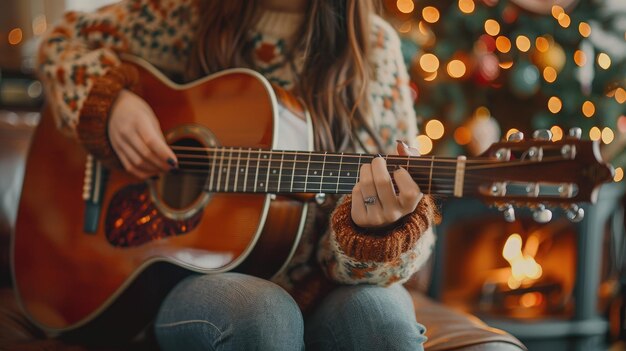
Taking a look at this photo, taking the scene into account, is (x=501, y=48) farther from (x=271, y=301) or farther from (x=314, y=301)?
(x=271, y=301)

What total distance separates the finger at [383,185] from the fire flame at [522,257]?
1.68m

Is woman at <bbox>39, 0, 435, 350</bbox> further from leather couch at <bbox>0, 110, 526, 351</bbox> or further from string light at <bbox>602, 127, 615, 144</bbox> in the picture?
string light at <bbox>602, 127, 615, 144</bbox>

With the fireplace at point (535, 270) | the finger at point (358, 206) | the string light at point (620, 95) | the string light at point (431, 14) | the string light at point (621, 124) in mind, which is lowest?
the fireplace at point (535, 270)

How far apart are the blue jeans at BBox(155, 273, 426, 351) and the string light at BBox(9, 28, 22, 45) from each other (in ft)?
5.82

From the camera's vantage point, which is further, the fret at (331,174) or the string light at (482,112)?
the string light at (482,112)

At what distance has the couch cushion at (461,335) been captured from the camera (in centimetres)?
100

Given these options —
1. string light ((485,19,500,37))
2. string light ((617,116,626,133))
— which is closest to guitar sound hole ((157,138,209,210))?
string light ((485,19,500,37))

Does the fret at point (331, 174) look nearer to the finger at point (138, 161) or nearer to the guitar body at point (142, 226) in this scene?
the guitar body at point (142, 226)

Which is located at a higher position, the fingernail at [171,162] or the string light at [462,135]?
the string light at [462,135]

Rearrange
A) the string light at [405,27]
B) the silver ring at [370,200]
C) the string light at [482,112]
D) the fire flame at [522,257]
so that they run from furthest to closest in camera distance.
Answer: the fire flame at [522,257] < the string light at [482,112] < the string light at [405,27] < the silver ring at [370,200]

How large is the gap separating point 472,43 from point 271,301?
5.02ft

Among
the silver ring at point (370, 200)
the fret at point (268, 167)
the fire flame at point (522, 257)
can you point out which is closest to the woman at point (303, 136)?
the silver ring at point (370, 200)

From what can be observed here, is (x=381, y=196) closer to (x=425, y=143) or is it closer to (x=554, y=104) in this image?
(x=425, y=143)

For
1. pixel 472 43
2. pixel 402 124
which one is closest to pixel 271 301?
pixel 402 124
